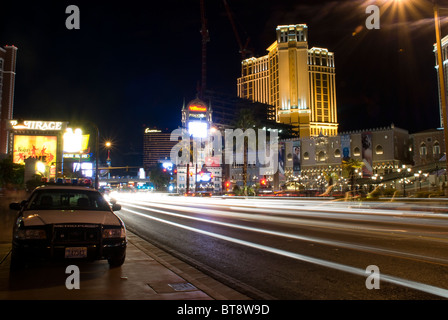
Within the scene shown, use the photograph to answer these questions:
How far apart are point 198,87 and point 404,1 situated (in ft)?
533

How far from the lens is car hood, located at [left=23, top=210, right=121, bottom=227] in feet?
22.2

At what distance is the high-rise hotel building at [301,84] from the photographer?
157 meters

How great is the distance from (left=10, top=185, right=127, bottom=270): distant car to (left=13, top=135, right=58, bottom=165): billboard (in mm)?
91214

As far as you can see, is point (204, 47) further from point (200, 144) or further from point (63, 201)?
point (63, 201)

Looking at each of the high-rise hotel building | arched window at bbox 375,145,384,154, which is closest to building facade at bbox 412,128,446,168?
arched window at bbox 375,145,384,154

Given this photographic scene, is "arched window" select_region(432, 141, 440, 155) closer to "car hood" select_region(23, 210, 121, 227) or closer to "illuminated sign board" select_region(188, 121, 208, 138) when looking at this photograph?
"illuminated sign board" select_region(188, 121, 208, 138)

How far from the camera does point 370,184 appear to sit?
228 ft

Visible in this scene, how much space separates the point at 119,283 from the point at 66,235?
1404 mm

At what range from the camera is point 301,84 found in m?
158

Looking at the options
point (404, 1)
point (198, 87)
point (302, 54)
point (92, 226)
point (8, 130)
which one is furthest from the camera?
point (198, 87)

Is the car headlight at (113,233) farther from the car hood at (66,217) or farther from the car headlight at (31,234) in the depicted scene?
the car headlight at (31,234)

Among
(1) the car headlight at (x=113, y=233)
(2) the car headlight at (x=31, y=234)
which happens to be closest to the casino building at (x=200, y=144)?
(1) the car headlight at (x=113, y=233)
